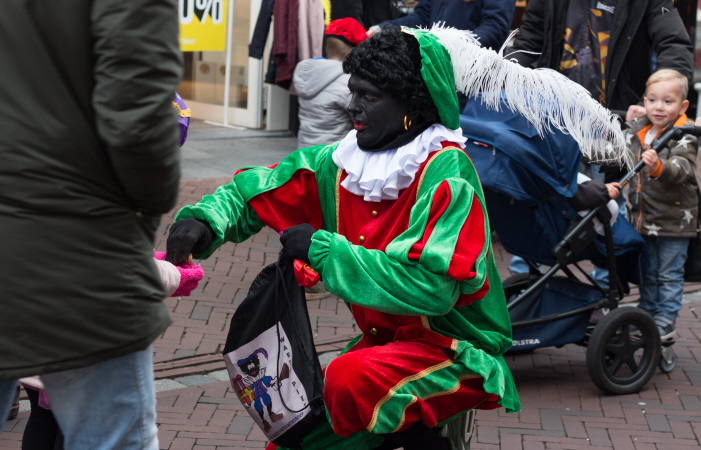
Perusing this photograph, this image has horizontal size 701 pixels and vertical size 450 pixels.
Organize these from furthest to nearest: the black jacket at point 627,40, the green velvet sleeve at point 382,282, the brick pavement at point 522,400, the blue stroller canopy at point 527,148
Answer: the black jacket at point 627,40 → the blue stroller canopy at point 527,148 → the brick pavement at point 522,400 → the green velvet sleeve at point 382,282

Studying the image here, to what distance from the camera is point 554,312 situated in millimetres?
4422

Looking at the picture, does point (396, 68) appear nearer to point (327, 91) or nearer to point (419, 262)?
Answer: point (419, 262)

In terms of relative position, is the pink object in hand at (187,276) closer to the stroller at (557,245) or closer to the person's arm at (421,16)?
the stroller at (557,245)

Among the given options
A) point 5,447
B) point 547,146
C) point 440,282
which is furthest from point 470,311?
point 5,447

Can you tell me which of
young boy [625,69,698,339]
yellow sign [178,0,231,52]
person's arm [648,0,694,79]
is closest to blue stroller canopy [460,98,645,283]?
young boy [625,69,698,339]

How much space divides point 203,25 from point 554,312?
223 inches

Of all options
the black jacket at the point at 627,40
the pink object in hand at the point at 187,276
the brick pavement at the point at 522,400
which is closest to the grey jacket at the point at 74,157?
the pink object in hand at the point at 187,276

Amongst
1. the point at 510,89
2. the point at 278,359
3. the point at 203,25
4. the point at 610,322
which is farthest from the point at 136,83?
the point at 203,25

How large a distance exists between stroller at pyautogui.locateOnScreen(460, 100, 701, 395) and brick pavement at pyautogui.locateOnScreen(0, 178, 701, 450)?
0.18m

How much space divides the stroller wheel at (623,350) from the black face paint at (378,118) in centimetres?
179

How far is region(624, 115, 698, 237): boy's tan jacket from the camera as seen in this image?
4531mm

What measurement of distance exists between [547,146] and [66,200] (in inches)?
102

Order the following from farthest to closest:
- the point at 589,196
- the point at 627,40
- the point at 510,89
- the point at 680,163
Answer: the point at 627,40
the point at 680,163
the point at 589,196
the point at 510,89

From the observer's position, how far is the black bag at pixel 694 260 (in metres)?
4.71
